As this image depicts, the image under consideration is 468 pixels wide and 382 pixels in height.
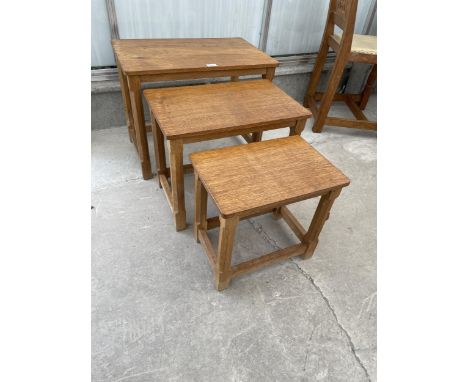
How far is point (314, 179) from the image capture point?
1.02 meters

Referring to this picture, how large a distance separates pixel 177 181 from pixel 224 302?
0.56m

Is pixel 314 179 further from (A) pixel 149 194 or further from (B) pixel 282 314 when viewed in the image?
(A) pixel 149 194

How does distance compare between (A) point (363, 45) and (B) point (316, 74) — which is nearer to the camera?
(A) point (363, 45)

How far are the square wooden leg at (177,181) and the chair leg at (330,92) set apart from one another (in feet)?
4.94

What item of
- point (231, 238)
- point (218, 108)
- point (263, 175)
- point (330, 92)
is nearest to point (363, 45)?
point (330, 92)

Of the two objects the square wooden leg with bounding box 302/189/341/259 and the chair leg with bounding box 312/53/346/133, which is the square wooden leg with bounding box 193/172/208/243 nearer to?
the square wooden leg with bounding box 302/189/341/259

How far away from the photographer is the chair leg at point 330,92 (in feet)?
6.75

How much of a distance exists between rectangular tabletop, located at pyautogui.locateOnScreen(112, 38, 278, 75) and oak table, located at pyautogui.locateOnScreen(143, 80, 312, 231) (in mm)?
101

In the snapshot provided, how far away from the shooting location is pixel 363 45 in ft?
7.01

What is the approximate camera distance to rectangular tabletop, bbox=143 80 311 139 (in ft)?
3.76

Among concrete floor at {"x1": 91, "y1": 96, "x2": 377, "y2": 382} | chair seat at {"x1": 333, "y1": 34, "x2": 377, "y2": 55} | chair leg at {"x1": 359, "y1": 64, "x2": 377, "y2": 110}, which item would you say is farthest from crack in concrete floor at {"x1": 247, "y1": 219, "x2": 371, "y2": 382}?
chair leg at {"x1": 359, "y1": 64, "x2": 377, "y2": 110}

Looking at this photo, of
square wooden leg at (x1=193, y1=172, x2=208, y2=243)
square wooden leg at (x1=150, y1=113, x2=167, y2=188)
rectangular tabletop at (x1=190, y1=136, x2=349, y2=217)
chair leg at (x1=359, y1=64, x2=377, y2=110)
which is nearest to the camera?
rectangular tabletop at (x1=190, y1=136, x2=349, y2=217)

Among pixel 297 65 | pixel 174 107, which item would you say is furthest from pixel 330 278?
pixel 297 65

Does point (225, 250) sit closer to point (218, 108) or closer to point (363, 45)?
point (218, 108)
